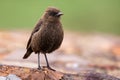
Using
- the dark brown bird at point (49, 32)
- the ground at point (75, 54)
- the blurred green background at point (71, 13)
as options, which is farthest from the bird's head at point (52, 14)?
the blurred green background at point (71, 13)

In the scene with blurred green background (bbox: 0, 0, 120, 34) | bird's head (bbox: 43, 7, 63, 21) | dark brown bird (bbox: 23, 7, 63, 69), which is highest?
blurred green background (bbox: 0, 0, 120, 34)

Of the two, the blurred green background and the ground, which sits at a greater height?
the blurred green background

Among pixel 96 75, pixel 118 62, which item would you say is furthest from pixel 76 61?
pixel 96 75

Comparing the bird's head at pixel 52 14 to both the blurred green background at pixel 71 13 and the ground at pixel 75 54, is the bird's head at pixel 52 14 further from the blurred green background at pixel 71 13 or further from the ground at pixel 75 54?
the blurred green background at pixel 71 13

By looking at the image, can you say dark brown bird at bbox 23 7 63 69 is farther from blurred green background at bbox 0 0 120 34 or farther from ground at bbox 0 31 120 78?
blurred green background at bbox 0 0 120 34

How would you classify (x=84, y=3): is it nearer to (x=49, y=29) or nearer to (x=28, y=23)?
(x=28, y=23)

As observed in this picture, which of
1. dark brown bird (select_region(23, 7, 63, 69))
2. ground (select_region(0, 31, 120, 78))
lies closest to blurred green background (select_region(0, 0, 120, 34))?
ground (select_region(0, 31, 120, 78))

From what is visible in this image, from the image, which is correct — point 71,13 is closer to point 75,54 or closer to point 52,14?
point 75,54

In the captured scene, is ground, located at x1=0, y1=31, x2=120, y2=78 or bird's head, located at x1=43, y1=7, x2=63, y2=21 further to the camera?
ground, located at x1=0, y1=31, x2=120, y2=78

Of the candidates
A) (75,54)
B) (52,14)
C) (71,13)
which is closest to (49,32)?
(52,14)
